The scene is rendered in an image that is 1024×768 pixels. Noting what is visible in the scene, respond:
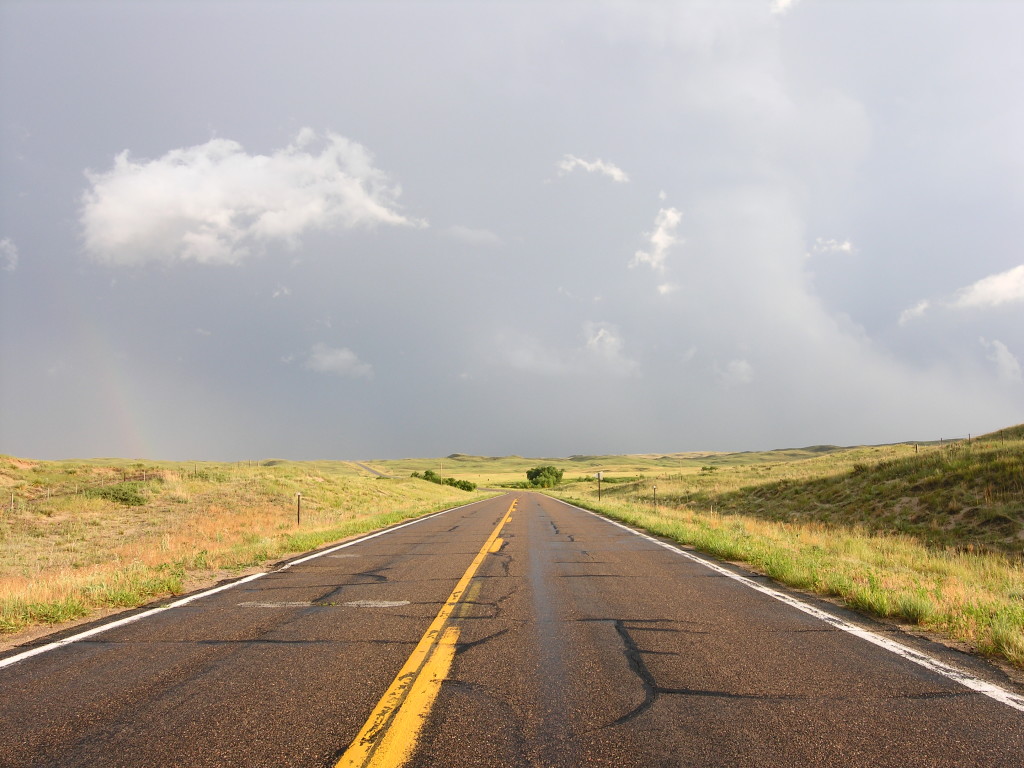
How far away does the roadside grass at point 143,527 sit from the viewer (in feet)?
26.1

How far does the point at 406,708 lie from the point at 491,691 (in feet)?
2.21

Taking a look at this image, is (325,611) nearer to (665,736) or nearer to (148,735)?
(148,735)

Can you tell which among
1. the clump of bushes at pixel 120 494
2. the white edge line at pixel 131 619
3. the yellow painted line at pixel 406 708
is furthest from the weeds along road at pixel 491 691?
the clump of bushes at pixel 120 494

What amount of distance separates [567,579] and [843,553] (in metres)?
7.17

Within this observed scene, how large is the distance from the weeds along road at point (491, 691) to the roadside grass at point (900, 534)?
4.42 feet

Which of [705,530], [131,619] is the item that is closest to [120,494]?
[131,619]

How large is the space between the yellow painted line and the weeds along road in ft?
0.06

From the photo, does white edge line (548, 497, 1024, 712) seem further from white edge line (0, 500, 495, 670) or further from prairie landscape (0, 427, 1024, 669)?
white edge line (0, 500, 495, 670)

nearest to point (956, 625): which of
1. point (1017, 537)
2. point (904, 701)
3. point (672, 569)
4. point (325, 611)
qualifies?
point (904, 701)

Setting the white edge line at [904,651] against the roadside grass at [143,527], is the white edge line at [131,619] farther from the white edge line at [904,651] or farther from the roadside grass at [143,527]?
the white edge line at [904,651]

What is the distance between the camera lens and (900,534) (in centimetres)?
2006

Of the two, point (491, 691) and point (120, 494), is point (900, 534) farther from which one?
point (120, 494)

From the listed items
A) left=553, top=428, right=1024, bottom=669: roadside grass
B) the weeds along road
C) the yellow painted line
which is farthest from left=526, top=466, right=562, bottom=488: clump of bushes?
the yellow painted line

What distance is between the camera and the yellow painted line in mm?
3146
